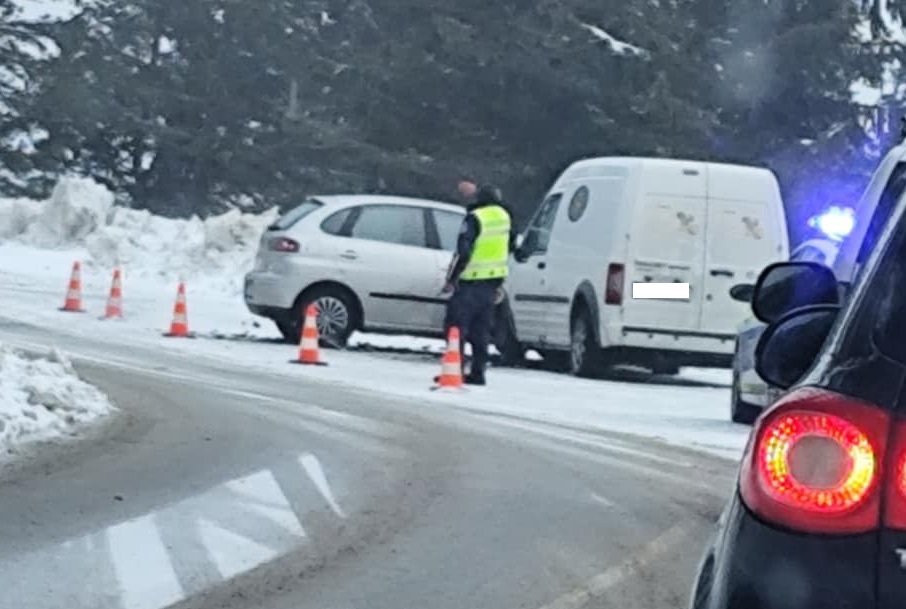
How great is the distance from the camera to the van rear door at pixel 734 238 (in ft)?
62.5

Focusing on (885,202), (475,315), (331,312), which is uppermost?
(885,202)

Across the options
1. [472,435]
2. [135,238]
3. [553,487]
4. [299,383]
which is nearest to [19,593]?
[553,487]

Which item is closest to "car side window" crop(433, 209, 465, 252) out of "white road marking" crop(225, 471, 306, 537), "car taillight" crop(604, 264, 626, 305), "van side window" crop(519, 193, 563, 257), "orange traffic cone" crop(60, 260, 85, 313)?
"van side window" crop(519, 193, 563, 257)

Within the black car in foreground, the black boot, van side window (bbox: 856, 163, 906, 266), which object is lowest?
the black boot

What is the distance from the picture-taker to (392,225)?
21531 millimetres

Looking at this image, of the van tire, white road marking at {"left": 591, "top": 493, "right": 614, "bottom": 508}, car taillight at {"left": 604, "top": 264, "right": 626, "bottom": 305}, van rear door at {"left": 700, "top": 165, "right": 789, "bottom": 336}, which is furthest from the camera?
the van tire

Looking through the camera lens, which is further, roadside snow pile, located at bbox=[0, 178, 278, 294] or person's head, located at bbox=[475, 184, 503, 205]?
roadside snow pile, located at bbox=[0, 178, 278, 294]

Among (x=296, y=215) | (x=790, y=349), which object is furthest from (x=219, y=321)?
(x=790, y=349)

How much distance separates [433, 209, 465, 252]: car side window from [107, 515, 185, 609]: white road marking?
12626 mm

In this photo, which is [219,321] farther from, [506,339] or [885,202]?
[885,202]

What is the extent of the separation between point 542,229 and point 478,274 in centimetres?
328

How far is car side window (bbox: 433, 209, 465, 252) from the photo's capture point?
21.5m

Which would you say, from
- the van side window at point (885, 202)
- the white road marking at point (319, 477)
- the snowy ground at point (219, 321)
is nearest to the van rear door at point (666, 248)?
the snowy ground at point (219, 321)

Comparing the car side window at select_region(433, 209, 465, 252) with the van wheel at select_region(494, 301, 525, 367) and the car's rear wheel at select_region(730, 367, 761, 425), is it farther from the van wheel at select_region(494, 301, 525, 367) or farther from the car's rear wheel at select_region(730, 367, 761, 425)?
the car's rear wheel at select_region(730, 367, 761, 425)
